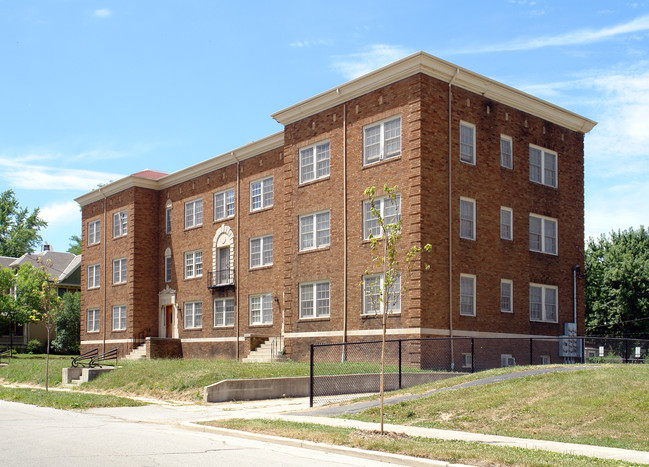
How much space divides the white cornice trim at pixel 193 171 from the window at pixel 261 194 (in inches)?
60.3

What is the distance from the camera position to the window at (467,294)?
28.4 metres

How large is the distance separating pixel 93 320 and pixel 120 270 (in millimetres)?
5575

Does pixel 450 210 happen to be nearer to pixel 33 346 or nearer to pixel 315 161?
pixel 315 161

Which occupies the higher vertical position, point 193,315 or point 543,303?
point 543,303

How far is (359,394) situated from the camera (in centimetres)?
2142

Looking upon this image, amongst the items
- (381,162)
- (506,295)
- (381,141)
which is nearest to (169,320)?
(381,162)

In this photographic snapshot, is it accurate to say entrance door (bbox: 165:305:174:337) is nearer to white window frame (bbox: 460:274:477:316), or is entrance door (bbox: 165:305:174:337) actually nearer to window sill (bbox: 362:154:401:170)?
window sill (bbox: 362:154:401:170)

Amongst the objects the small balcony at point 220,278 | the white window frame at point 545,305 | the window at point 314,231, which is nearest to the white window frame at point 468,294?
the white window frame at point 545,305

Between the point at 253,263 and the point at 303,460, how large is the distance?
2699 cm

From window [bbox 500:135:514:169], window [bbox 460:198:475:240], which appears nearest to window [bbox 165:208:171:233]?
window [bbox 460:198:475:240]

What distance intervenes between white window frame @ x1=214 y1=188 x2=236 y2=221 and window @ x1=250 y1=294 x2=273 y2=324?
16.6ft

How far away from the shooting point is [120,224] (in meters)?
46.9

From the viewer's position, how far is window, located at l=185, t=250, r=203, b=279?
41562 mm

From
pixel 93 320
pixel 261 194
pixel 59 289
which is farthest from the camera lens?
pixel 59 289
